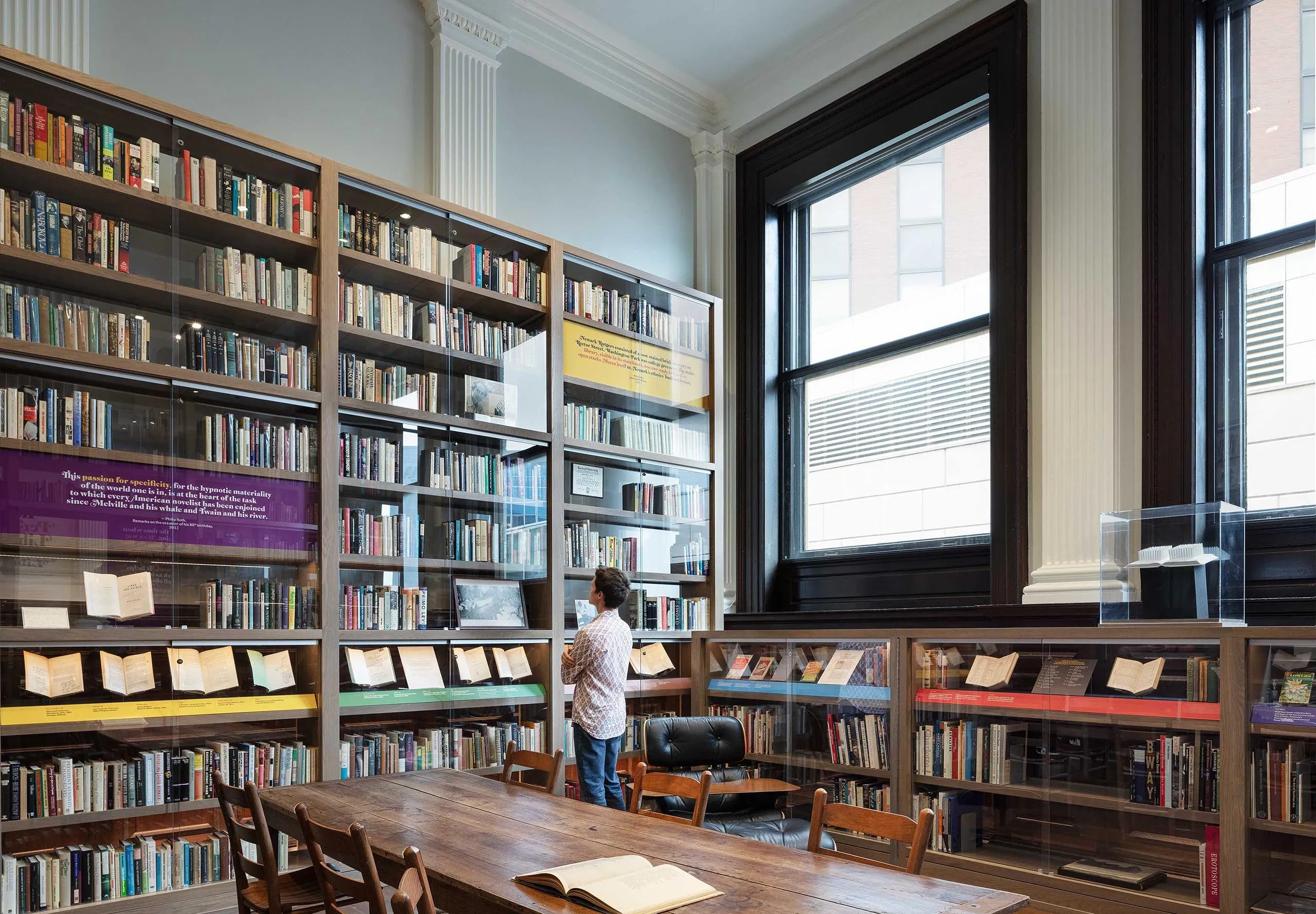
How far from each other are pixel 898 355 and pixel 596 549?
2.35 m

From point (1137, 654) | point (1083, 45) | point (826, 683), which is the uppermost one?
point (1083, 45)

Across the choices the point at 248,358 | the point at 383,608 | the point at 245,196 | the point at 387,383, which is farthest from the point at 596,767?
the point at 245,196

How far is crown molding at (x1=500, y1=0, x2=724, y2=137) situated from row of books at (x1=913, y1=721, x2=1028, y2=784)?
4.79 m

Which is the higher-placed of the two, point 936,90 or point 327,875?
point 936,90

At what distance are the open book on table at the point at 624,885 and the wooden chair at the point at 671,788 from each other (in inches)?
36.6

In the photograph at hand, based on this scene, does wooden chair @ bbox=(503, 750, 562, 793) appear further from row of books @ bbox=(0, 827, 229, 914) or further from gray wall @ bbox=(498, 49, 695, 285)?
gray wall @ bbox=(498, 49, 695, 285)

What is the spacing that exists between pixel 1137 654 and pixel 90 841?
Result: 14.7 feet

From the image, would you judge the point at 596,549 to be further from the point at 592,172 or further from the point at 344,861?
the point at 344,861

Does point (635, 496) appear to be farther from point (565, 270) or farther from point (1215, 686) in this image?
point (1215, 686)

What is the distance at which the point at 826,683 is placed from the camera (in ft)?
18.6

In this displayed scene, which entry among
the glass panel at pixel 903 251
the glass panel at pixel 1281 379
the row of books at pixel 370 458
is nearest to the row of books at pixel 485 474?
the row of books at pixel 370 458

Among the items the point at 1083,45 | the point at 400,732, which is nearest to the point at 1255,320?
the point at 1083,45

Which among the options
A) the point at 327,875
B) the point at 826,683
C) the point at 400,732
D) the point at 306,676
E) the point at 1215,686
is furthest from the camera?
the point at 826,683

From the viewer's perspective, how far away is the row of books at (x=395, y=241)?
5.17 m
